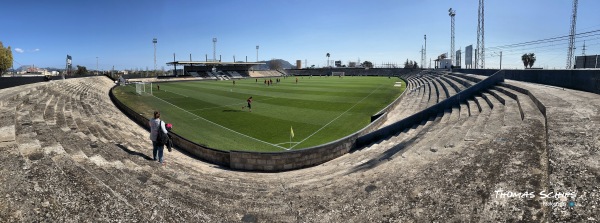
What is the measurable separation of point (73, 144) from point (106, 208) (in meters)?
4.86

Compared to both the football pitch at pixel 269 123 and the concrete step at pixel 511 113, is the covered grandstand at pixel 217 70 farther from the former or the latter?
the concrete step at pixel 511 113

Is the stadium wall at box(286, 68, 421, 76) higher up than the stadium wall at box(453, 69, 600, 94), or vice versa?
the stadium wall at box(286, 68, 421, 76)

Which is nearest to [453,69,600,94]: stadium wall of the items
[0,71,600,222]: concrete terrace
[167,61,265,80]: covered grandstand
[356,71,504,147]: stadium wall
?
[356,71,504,147]: stadium wall

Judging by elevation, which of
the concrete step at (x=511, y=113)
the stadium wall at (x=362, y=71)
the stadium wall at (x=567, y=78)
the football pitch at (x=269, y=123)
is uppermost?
the stadium wall at (x=362, y=71)

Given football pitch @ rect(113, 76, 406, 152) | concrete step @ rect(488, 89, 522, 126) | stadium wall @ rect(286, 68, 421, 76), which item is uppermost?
stadium wall @ rect(286, 68, 421, 76)

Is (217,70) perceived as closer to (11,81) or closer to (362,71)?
(362,71)

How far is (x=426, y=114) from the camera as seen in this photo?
47.0 ft

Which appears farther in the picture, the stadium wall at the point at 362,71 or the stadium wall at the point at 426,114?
the stadium wall at the point at 362,71

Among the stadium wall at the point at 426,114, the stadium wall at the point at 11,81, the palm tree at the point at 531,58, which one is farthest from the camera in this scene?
the palm tree at the point at 531,58

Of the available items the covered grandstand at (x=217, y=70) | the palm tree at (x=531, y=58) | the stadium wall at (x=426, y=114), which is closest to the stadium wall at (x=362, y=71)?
the covered grandstand at (x=217, y=70)

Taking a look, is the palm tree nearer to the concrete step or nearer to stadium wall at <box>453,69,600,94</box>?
stadium wall at <box>453,69,600,94</box>

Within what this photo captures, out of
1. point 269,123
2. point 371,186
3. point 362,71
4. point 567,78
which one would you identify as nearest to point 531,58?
point 362,71

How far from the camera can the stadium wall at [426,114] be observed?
514 inches

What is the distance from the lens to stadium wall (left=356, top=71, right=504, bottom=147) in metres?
13.1
